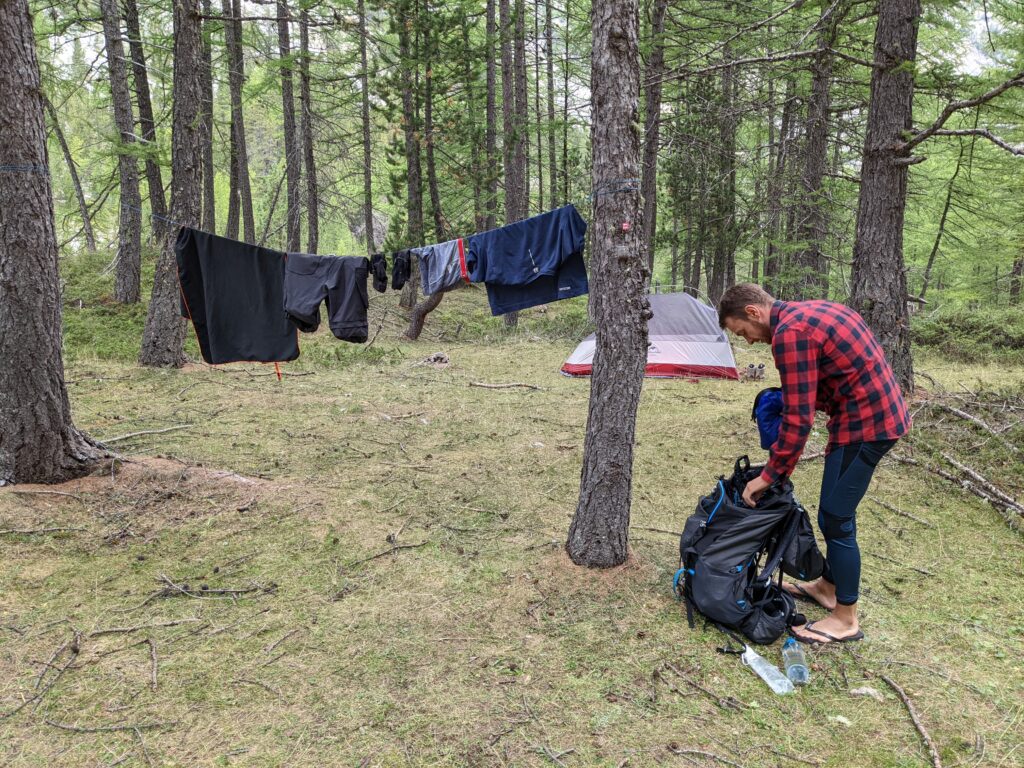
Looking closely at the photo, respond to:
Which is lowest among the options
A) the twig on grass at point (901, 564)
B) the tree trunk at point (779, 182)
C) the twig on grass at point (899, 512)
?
the twig on grass at point (901, 564)

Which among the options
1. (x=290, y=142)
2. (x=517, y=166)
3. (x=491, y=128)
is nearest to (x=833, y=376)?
(x=517, y=166)

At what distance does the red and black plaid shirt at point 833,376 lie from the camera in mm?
2727

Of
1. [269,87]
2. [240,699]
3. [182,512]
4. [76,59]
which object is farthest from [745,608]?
[76,59]

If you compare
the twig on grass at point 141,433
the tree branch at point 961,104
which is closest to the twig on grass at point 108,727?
the twig on grass at point 141,433

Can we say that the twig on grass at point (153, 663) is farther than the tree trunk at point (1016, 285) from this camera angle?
No

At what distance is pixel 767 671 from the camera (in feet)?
8.93

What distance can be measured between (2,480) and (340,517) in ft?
7.62

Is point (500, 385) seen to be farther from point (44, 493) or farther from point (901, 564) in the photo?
point (901, 564)

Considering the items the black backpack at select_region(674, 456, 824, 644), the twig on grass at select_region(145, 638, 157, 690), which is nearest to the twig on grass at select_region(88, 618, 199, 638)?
the twig on grass at select_region(145, 638, 157, 690)

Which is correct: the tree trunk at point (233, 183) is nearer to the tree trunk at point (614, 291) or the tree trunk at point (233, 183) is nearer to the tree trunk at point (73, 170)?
the tree trunk at point (73, 170)

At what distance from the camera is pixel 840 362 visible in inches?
109

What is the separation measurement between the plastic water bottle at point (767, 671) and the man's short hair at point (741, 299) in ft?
5.11

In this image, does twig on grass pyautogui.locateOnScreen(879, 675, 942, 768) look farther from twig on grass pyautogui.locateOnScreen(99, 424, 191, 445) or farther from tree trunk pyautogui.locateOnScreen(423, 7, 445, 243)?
tree trunk pyautogui.locateOnScreen(423, 7, 445, 243)

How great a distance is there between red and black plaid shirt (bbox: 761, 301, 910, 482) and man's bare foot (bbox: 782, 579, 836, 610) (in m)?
0.98
